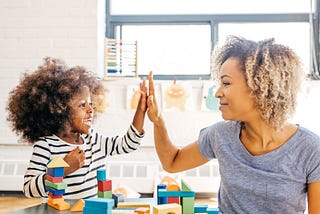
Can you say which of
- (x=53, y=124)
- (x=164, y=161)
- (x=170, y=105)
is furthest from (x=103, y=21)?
(x=164, y=161)

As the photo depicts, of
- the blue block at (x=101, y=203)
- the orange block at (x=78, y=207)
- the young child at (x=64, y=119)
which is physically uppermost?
the young child at (x=64, y=119)

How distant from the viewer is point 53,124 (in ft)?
5.07

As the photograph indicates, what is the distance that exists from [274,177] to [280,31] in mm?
2460

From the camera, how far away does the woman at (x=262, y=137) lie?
42.4 inches

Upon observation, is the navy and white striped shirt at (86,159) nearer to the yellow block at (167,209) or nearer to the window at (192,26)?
the yellow block at (167,209)

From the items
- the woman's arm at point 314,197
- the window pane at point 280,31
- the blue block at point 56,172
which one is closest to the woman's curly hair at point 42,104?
the blue block at point 56,172

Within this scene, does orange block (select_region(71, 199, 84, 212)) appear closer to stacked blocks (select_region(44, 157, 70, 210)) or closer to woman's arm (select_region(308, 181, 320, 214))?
stacked blocks (select_region(44, 157, 70, 210))

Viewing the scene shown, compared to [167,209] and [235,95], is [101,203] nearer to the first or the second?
[167,209]

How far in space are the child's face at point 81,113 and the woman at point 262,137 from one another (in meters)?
0.52

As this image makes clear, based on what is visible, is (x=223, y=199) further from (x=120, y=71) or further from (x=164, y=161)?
(x=120, y=71)

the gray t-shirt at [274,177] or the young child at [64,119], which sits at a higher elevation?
the young child at [64,119]

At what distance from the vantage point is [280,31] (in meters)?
3.31

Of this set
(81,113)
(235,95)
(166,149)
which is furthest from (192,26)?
(235,95)

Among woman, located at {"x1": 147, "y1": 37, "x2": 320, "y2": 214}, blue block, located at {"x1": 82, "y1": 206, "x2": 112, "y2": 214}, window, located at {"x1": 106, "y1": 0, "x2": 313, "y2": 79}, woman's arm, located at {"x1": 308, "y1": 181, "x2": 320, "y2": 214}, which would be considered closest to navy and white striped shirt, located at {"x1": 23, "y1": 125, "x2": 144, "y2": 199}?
blue block, located at {"x1": 82, "y1": 206, "x2": 112, "y2": 214}
